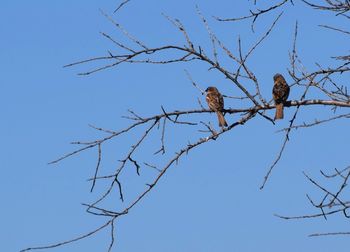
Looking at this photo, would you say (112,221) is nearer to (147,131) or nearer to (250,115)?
(147,131)

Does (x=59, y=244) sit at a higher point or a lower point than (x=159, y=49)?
lower

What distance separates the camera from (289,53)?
5.84 metres

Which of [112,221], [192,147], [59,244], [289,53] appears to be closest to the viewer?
[59,244]

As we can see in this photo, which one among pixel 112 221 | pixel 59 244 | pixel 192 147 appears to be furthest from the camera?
pixel 192 147

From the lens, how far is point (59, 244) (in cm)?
465

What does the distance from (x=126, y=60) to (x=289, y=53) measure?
133cm

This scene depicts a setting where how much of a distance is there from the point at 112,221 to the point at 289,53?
1898 mm

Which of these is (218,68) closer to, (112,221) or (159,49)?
(159,49)

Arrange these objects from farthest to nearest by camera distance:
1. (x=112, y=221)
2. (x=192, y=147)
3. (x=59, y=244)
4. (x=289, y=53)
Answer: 1. (x=289, y=53)
2. (x=192, y=147)
3. (x=112, y=221)
4. (x=59, y=244)

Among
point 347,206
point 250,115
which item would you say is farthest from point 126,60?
point 347,206

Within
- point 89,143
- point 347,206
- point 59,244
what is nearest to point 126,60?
point 89,143

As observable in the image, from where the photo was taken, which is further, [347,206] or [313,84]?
[313,84]

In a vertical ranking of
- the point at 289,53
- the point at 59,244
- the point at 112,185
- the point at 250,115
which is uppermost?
the point at 289,53

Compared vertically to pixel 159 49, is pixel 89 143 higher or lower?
lower
